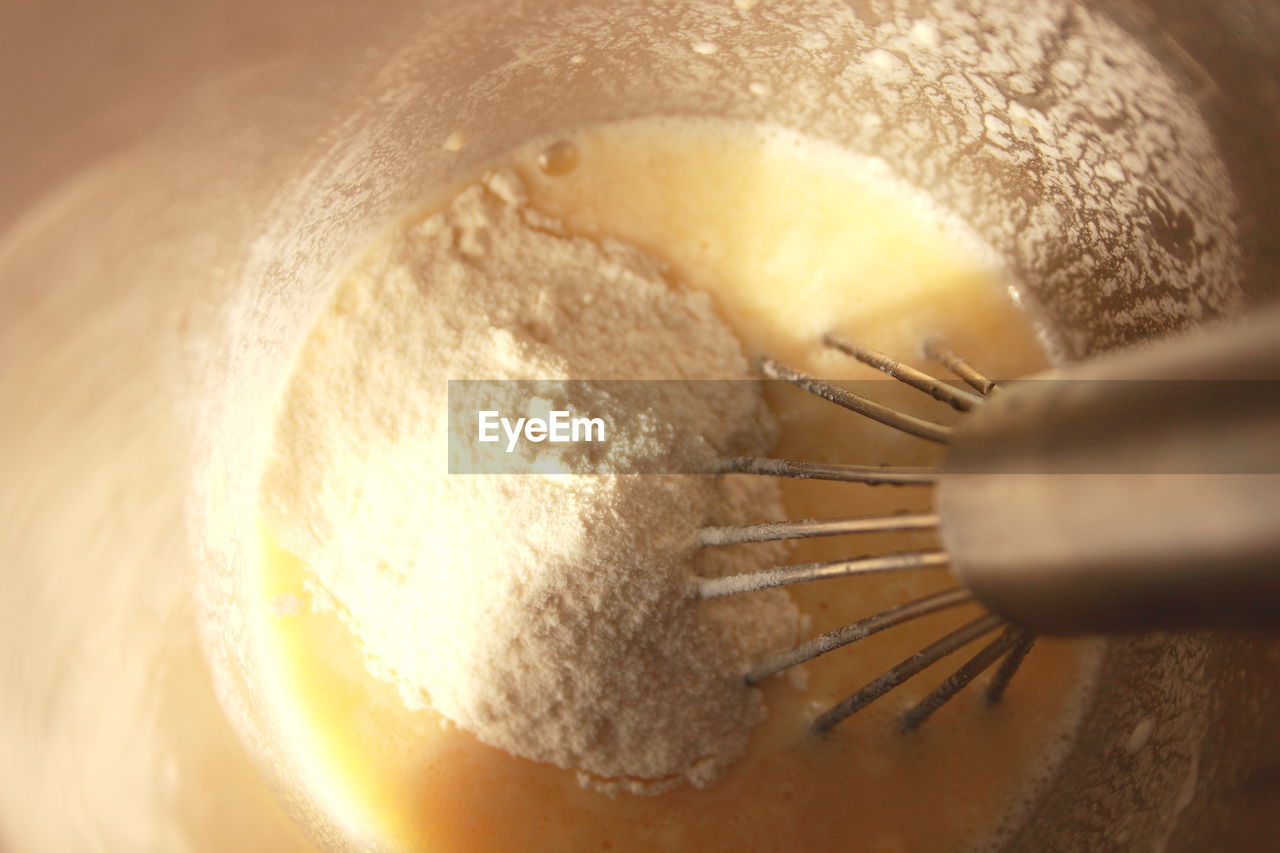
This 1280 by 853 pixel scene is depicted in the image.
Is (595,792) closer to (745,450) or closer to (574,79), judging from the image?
(745,450)

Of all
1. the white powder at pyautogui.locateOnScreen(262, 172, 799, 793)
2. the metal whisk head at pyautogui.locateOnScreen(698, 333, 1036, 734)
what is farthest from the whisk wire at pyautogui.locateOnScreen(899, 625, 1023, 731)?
the white powder at pyautogui.locateOnScreen(262, 172, 799, 793)

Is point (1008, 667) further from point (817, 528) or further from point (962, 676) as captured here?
point (817, 528)

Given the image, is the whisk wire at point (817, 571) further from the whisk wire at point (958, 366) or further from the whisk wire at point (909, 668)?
the whisk wire at point (958, 366)

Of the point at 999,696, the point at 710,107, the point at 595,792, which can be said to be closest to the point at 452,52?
the point at 710,107

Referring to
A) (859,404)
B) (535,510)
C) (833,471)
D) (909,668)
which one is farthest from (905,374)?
(535,510)

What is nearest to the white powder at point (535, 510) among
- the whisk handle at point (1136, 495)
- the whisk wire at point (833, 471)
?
the whisk wire at point (833, 471)

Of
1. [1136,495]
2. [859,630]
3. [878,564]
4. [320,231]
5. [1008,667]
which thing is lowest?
[1008,667]

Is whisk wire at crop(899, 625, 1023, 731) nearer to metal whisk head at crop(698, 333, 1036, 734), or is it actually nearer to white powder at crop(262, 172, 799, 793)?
metal whisk head at crop(698, 333, 1036, 734)

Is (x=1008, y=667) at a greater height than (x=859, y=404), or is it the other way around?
(x=859, y=404)
